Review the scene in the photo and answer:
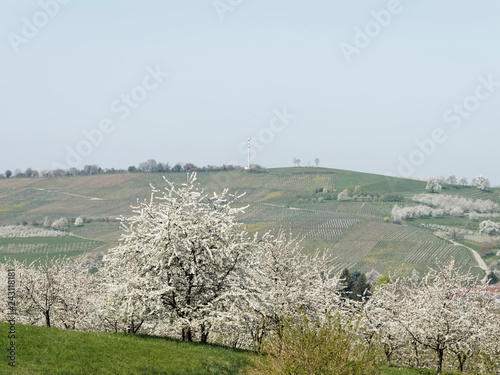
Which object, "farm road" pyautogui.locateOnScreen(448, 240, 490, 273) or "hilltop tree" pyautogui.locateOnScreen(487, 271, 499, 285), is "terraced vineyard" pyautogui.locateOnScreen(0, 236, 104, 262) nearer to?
"farm road" pyautogui.locateOnScreen(448, 240, 490, 273)

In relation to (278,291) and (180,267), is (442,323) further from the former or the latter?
(180,267)

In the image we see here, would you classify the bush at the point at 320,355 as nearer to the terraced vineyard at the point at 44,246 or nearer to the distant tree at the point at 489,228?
the terraced vineyard at the point at 44,246

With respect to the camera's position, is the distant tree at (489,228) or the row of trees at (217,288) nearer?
the row of trees at (217,288)

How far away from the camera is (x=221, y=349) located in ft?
106

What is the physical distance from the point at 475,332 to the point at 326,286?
35.7ft

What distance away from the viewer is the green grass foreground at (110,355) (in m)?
24.3

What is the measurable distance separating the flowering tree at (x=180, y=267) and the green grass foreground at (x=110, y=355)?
1793mm

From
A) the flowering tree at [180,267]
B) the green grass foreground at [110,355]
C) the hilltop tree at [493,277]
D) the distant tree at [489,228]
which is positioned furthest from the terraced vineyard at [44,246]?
the green grass foreground at [110,355]

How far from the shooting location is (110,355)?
2695 centimetres

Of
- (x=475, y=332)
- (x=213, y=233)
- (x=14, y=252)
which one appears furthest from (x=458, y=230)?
(x=213, y=233)

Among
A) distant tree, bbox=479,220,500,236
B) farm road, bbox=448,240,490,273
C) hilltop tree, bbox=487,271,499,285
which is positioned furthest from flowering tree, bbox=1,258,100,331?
distant tree, bbox=479,220,500,236

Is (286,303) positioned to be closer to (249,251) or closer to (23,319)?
(249,251)

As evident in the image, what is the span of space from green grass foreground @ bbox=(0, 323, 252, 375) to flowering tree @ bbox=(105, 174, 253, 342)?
1.79 meters

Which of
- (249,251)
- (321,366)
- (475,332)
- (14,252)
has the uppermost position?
(249,251)
